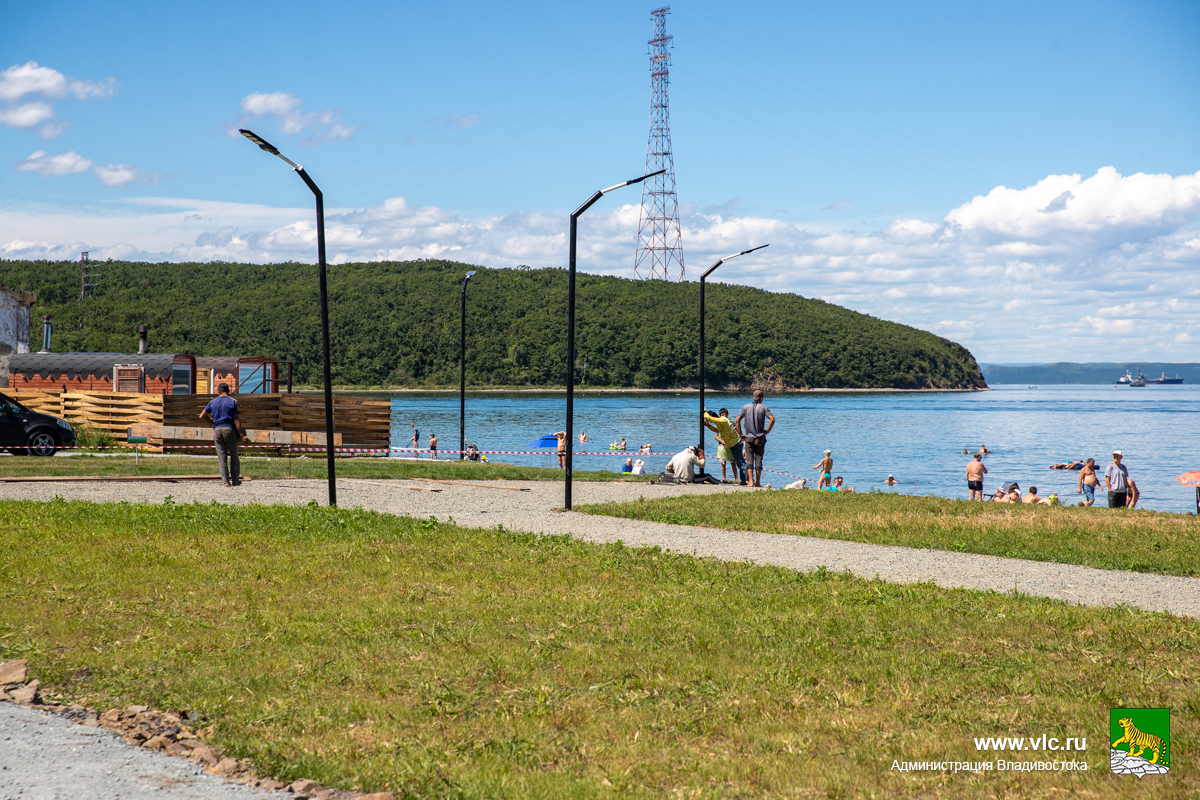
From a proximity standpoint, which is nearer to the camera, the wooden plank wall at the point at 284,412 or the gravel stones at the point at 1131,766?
the gravel stones at the point at 1131,766

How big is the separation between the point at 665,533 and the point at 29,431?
734 inches

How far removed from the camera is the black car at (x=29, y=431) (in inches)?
933

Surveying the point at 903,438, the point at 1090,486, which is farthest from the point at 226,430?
the point at 903,438

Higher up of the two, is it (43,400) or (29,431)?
(43,400)

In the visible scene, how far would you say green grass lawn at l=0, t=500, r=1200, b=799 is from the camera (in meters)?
4.73

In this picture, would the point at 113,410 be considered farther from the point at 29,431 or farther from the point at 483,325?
the point at 483,325

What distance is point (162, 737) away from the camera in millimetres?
5051

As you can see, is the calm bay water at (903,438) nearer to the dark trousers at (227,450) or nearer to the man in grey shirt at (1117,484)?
the man in grey shirt at (1117,484)

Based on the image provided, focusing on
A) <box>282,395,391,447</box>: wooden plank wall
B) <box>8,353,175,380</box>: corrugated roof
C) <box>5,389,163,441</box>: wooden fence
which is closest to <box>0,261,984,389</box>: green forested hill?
<box>8,353,175,380</box>: corrugated roof

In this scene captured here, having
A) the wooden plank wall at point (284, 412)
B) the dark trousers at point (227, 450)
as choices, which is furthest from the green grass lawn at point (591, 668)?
the wooden plank wall at point (284, 412)

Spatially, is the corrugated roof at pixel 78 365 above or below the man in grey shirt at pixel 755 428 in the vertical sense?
above

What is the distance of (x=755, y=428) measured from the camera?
70.0 feet

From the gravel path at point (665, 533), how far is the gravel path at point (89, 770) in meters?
7.27

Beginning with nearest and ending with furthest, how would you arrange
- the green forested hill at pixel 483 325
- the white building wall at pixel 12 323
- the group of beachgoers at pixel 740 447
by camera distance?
1. the group of beachgoers at pixel 740 447
2. the white building wall at pixel 12 323
3. the green forested hill at pixel 483 325
